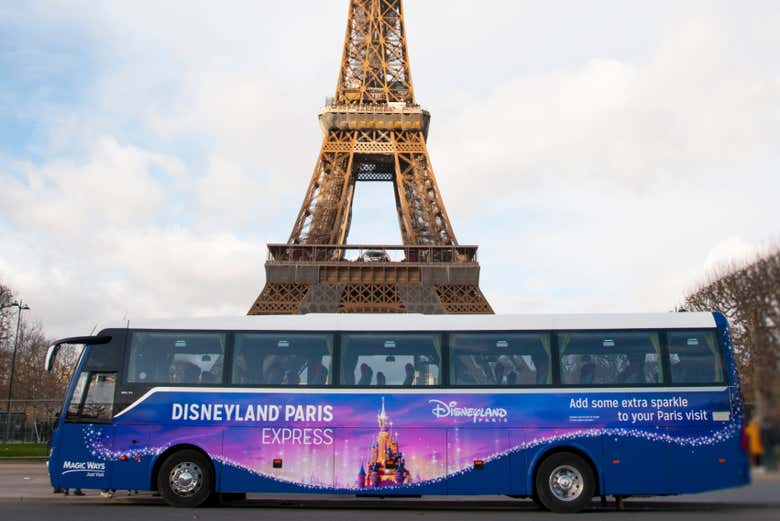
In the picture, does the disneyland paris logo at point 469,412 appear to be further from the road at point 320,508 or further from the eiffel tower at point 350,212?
the eiffel tower at point 350,212

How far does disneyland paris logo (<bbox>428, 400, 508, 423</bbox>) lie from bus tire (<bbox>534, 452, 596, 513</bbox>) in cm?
101

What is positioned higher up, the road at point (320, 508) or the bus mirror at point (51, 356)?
the bus mirror at point (51, 356)

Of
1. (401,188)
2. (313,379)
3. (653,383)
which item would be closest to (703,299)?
(401,188)

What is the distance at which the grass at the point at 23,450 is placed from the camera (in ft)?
79.5

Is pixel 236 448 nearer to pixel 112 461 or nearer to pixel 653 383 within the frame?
pixel 112 461

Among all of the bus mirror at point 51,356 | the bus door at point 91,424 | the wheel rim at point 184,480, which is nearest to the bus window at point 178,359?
the bus door at point 91,424

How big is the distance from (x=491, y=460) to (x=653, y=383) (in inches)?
109

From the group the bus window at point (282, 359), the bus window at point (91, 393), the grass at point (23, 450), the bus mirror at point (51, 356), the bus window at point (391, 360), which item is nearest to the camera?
the bus mirror at point (51, 356)

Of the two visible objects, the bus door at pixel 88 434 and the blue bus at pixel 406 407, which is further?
the bus door at pixel 88 434

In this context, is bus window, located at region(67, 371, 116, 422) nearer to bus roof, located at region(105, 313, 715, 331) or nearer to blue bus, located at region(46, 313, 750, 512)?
blue bus, located at region(46, 313, 750, 512)

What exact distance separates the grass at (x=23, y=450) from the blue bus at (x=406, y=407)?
1410 centimetres

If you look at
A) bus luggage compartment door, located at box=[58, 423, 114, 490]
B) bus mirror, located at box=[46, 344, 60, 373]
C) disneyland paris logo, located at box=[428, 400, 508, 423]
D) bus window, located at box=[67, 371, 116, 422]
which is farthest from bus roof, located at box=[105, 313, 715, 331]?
bus luggage compartment door, located at box=[58, 423, 114, 490]

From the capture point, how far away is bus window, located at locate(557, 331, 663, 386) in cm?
1139

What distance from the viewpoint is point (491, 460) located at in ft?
37.5
